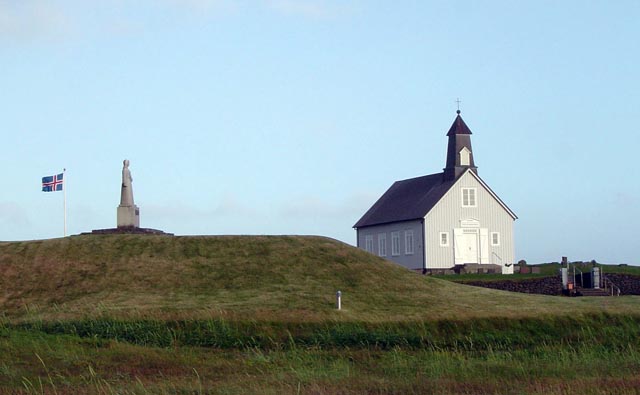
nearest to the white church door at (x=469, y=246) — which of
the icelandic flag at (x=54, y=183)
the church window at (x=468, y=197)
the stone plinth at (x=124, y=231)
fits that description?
the church window at (x=468, y=197)

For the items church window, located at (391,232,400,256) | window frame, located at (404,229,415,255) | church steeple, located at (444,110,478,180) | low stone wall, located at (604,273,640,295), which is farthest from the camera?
church window, located at (391,232,400,256)

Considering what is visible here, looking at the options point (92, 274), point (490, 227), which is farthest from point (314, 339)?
point (490, 227)

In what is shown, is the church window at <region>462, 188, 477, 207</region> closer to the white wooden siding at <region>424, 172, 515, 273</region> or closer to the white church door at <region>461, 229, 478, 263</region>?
the white wooden siding at <region>424, 172, 515, 273</region>

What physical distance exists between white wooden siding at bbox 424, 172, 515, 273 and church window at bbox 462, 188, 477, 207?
23cm

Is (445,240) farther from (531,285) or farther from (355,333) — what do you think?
(355,333)

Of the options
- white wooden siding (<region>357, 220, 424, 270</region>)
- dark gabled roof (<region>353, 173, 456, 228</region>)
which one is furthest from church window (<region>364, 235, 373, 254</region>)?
dark gabled roof (<region>353, 173, 456, 228</region>)

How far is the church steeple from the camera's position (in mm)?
68562

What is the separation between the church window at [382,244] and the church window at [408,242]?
369 centimetres

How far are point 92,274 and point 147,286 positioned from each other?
2.83 meters

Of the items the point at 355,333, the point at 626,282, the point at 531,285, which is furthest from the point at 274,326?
the point at 626,282

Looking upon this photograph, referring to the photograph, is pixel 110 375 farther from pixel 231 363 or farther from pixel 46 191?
pixel 46 191

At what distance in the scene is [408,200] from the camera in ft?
236

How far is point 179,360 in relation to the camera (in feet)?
85.1

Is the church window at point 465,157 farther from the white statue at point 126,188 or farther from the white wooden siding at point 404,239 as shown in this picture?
the white statue at point 126,188
